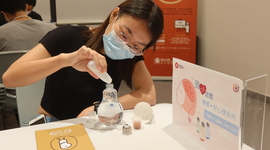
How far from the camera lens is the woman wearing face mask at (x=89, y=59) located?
3.74 feet

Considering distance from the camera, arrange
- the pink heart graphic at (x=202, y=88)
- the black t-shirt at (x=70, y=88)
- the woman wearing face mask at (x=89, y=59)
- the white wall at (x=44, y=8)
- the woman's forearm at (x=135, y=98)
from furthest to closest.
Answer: the white wall at (x=44, y=8) → the black t-shirt at (x=70, y=88) → the woman's forearm at (x=135, y=98) → the woman wearing face mask at (x=89, y=59) → the pink heart graphic at (x=202, y=88)

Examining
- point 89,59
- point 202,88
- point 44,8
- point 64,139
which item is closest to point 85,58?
point 89,59

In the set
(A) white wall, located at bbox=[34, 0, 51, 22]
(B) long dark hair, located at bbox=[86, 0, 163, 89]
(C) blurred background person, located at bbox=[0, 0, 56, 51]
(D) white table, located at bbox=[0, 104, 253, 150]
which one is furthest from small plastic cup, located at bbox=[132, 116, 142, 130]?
(A) white wall, located at bbox=[34, 0, 51, 22]

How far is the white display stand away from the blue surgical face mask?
0.30 metres

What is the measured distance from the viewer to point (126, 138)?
978 millimetres

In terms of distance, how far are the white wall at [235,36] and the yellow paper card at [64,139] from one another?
261cm

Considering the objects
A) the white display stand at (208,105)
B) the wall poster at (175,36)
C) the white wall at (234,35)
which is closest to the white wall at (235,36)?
the white wall at (234,35)

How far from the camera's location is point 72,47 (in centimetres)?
138

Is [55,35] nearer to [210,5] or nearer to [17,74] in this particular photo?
[17,74]

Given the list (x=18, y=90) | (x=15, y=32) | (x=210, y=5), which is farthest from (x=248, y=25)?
(x=18, y=90)

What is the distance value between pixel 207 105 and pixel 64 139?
0.48m

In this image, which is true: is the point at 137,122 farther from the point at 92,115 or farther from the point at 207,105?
the point at 207,105

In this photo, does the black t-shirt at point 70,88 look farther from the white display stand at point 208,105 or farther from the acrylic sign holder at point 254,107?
the acrylic sign holder at point 254,107

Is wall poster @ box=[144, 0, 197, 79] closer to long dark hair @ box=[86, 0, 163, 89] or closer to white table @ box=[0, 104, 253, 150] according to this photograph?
long dark hair @ box=[86, 0, 163, 89]
